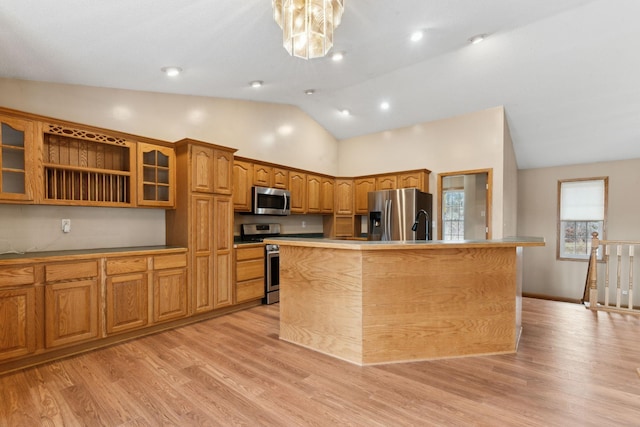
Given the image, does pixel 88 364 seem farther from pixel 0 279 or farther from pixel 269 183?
pixel 269 183

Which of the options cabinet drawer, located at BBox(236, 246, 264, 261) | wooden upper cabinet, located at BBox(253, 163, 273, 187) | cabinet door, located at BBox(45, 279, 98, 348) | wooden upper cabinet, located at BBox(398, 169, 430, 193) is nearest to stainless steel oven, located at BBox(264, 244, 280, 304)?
cabinet drawer, located at BBox(236, 246, 264, 261)

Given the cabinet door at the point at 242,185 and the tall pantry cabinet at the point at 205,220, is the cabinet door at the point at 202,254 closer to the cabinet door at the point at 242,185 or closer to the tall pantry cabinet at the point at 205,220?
the tall pantry cabinet at the point at 205,220

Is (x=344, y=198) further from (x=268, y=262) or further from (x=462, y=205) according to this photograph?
(x=268, y=262)

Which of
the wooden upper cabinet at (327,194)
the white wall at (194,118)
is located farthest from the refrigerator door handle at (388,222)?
the white wall at (194,118)

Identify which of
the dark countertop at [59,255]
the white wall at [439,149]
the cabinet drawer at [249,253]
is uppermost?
the white wall at [439,149]

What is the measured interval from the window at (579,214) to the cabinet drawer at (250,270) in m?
6.09

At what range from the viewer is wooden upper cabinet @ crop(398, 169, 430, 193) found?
5195mm

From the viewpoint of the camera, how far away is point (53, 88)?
3041mm

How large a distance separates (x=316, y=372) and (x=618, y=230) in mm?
6673

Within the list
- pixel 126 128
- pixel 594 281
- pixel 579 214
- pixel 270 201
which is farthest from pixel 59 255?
pixel 579 214

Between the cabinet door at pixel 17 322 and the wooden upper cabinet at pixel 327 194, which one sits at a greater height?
the wooden upper cabinet at pixel 327 194

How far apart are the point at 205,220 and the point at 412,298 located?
2496mm

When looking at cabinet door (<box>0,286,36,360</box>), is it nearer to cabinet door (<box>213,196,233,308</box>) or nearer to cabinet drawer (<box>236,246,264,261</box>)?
cabinet door (<box>213,196,233,308</box>)

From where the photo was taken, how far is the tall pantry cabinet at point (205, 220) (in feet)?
11.7
